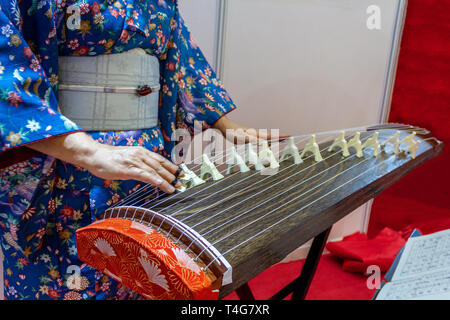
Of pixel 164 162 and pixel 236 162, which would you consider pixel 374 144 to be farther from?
pixel 164 162

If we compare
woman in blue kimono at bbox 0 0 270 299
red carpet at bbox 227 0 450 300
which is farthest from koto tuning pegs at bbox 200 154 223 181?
red carpet at bbox 227 0 450 300

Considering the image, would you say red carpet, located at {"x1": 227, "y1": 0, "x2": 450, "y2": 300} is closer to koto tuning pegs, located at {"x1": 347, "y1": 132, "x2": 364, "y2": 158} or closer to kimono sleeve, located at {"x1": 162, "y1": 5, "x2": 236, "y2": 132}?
koto tuning pegs, located at {"x1": 347, "y1": 132, "x2": 364, "y2": 158}

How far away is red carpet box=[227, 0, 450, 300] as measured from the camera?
2340mm

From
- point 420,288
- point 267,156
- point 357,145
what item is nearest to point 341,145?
point 357,145

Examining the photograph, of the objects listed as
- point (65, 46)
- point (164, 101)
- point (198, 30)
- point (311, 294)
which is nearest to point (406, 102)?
point (311, 294)

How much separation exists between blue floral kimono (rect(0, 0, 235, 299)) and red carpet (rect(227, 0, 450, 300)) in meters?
1.40

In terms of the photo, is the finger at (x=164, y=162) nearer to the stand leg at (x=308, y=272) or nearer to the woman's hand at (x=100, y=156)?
the woman's hand at (x=100, y=156)

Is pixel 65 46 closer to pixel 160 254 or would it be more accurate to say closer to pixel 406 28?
pixel 160 254

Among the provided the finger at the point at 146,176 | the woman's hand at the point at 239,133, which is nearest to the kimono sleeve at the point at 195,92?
the woman's hand at the point at 239,133

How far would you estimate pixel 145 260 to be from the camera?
24.6 inches

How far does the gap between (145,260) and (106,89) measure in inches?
20.7

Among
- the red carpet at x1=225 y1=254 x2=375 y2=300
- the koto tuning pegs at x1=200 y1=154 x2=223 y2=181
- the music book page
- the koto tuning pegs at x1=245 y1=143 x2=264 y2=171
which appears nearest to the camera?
the music book page

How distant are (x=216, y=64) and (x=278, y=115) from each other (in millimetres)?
533

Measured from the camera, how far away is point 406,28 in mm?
2543
